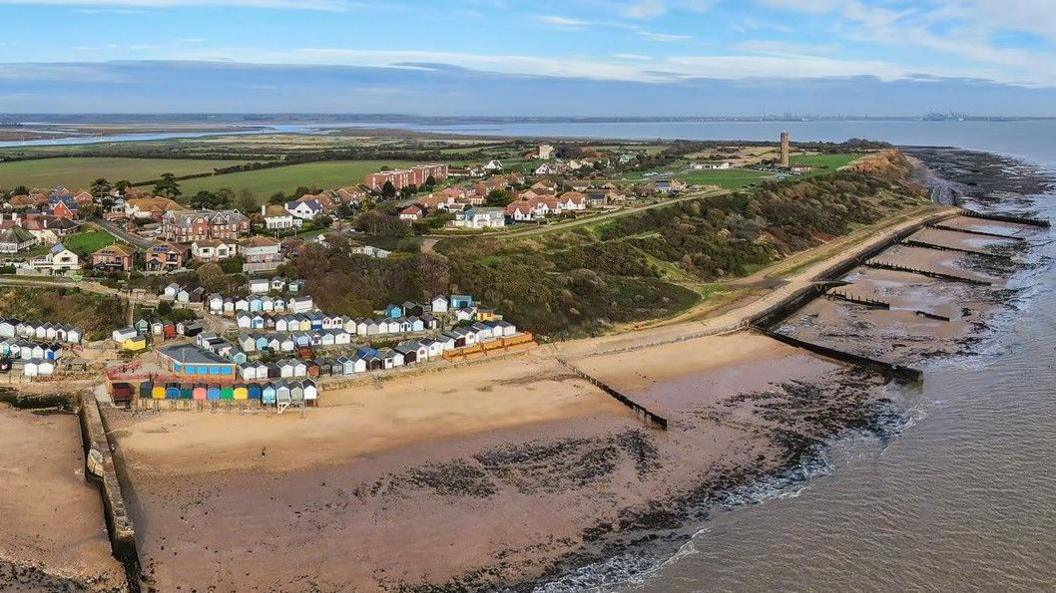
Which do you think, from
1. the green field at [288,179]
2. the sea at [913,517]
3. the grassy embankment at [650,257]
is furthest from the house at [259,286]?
the green field at [288,179]

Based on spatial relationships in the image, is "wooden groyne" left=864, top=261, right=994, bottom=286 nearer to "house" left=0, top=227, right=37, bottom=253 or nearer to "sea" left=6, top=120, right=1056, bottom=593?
"sea" left=6, top=120, right=1056, bottom=593

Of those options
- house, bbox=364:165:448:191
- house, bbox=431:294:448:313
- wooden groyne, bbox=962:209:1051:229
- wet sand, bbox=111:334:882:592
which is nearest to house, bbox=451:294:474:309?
house, bbox=431:294:448:313

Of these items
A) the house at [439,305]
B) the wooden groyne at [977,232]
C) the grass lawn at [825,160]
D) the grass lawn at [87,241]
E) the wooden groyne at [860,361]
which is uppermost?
the grass lawn at [825,160]

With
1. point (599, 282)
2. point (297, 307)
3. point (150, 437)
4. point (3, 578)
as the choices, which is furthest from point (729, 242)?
point (3, 578)

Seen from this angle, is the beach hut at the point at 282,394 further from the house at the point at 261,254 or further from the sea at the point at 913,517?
the house at the point at 261,254

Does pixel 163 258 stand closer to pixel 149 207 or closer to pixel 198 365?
pixel 198 365

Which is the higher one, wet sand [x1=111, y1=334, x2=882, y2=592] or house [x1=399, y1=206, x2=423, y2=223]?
house [x1=399, y1=206, x2=423, y2=223]
